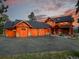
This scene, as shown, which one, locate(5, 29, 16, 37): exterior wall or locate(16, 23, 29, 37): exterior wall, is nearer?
locate(16, 23, 29, 37): exterior wall

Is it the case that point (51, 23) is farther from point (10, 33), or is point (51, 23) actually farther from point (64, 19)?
point (10, 33)

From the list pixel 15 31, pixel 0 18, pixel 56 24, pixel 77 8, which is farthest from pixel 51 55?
pixel 56 24

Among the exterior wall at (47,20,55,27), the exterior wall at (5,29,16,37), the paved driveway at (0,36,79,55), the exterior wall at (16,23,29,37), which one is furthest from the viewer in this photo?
the exterior wall at (47,20,55,27)

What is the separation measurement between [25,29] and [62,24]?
12.5 metres

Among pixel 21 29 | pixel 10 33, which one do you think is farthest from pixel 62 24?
A: pixel 10 33

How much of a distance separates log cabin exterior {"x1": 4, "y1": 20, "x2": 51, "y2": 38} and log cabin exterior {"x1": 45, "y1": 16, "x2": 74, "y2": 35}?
259cm

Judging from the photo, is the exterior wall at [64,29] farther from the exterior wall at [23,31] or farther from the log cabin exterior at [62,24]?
the exterior wall at [23,31]

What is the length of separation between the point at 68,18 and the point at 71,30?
459cm

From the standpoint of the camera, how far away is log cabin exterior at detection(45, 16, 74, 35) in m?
60.0

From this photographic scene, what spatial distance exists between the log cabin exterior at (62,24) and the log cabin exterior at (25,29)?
102 inches

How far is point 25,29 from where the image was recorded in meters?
55.5

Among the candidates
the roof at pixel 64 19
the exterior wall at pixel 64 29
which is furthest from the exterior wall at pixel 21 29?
the roof at pixel 64 19

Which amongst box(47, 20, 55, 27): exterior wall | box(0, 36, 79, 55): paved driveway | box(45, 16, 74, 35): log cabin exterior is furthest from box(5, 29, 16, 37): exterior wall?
box(0, 36, 79, 55): paved driveway

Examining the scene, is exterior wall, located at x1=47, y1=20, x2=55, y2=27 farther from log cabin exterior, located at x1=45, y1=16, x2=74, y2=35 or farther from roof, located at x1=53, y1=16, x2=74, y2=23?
roof, located at x1=53, y1=16, x2=74, y2=23
